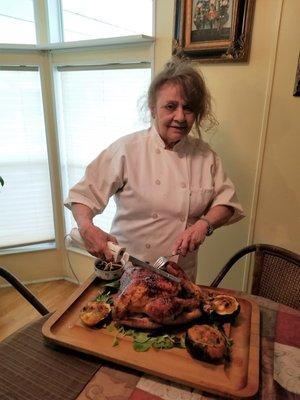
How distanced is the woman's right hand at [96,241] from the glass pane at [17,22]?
67.1 inches

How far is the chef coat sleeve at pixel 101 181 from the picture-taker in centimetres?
111

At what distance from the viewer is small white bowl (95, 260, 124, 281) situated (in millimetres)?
992

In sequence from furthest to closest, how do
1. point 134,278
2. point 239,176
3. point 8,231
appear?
point 8,231 → point 239,176 → point 134,278

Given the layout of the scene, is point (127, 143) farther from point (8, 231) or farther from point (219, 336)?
point (8, 231)

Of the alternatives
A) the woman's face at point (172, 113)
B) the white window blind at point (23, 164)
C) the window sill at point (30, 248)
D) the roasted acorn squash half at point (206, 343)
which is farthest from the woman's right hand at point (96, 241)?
the window sill at point (30, 248)

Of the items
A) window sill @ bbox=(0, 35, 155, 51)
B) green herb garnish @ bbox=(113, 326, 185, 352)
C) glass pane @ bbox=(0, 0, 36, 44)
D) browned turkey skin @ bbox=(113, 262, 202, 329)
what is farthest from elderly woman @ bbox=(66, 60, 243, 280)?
glass pane @ bbox=(0, 0, 36, 44)

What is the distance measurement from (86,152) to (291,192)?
1.38m

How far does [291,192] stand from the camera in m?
1.51

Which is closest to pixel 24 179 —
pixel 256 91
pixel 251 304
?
pixel 256 91

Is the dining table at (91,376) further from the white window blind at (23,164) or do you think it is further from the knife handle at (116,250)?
the white window blind at (23,164)

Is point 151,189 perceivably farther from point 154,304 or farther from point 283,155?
point 283,155

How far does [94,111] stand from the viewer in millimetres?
2074

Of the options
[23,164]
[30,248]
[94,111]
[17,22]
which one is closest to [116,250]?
[94,111]

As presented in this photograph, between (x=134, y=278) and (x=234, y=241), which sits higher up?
(x=134, y=278)
